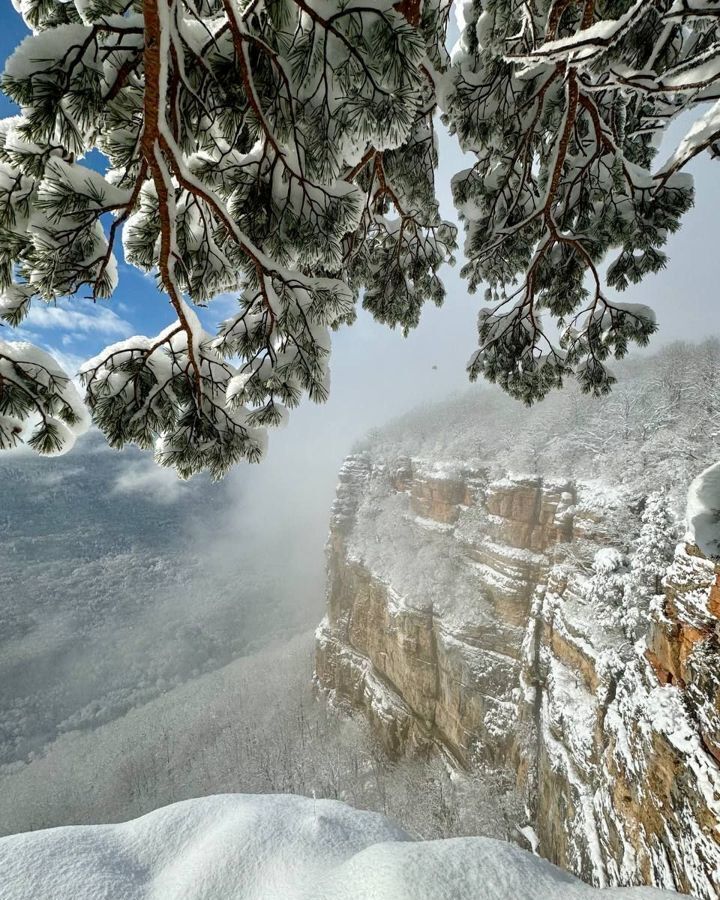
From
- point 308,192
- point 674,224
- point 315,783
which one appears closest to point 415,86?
point 308,192

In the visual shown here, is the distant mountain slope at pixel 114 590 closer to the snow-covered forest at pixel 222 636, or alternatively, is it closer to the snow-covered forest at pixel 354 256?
the snow-covered forest at pixel 222 636

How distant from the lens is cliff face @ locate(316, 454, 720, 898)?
397 cm

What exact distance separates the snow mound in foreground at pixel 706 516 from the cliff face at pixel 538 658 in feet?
4.15

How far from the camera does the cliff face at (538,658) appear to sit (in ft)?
13.0

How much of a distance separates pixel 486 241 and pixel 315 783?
91.4 ft

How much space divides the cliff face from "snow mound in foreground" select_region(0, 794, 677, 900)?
9.02 feet

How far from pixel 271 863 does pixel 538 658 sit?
1549 cm

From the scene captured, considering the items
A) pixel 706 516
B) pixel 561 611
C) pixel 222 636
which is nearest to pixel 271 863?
pixel 706 516

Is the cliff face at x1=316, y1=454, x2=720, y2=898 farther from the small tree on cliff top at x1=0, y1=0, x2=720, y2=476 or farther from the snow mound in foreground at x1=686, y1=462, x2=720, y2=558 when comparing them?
the small tree on cliff top at x1=0, y1=0, x2=720, y2=476

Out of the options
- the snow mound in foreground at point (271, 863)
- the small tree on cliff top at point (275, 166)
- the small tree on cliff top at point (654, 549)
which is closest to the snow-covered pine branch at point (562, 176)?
the small tree on cliff top at point (275, 166)

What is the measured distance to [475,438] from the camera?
25031mm

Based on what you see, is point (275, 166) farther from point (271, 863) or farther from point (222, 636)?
point (222, 636)

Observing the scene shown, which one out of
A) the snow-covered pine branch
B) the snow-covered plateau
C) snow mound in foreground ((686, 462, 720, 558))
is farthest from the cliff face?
the snow-covered pine branch

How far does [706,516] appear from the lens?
7.27ft
